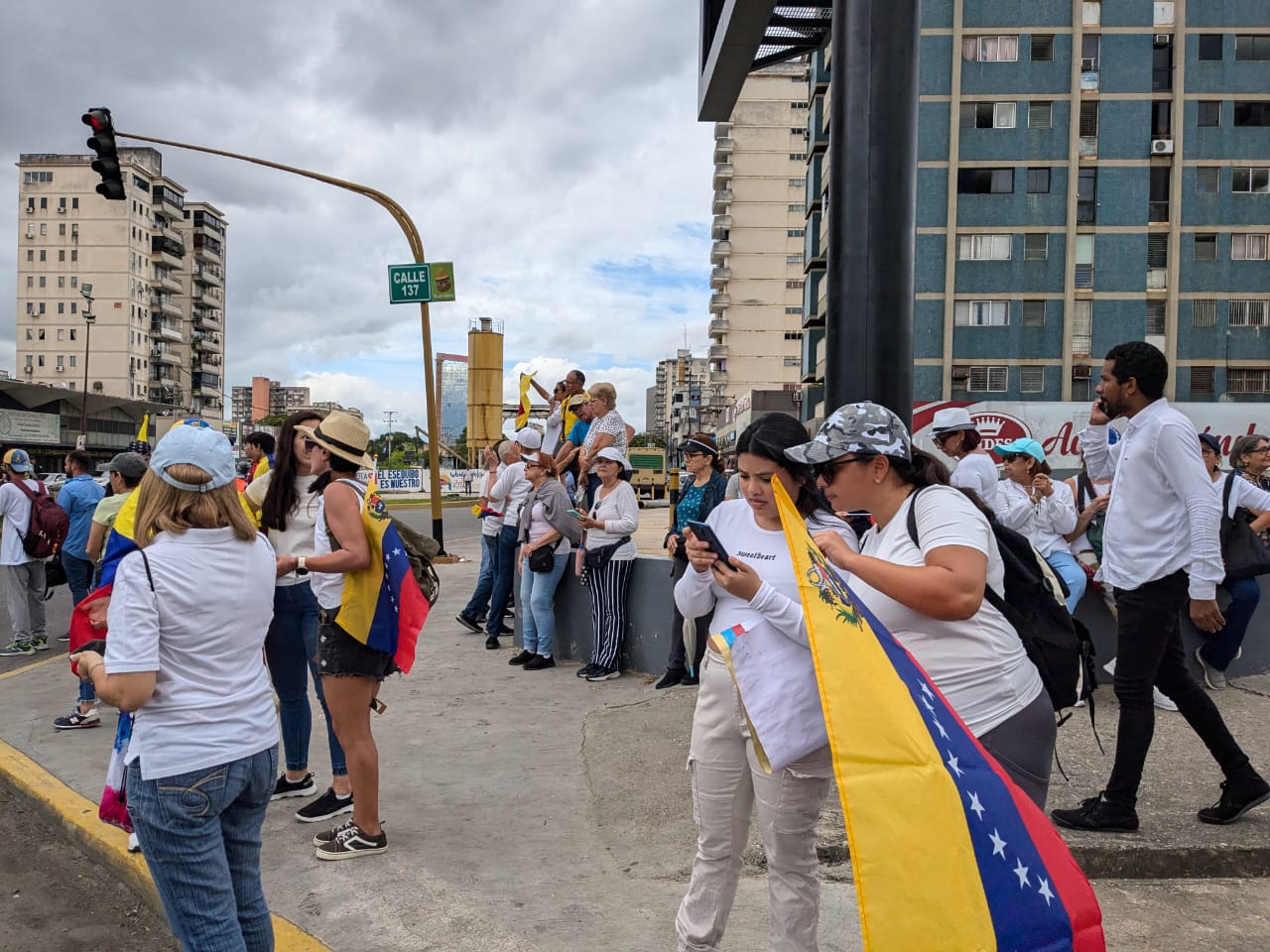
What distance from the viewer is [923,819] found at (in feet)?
6.81

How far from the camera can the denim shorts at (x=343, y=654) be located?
13.8ft

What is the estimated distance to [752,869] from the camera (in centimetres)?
419

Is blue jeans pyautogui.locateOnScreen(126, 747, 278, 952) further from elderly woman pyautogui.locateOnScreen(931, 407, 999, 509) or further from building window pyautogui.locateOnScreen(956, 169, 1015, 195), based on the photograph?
building window pyautogui.locateOnScreen(956, 169, 1015, 195)

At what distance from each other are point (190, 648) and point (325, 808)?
7.99 ft

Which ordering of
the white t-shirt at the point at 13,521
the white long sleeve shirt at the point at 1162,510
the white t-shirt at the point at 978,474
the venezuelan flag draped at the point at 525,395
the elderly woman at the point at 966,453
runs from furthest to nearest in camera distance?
the venezuelan flag draped at the point at 525,395 → the white t-shirt at the point at 13,521 → the white t-shirt at the point at 978,474 → the elderly woman at the point at 966,453 → the white long sleeve shirt at the point at 1162,510

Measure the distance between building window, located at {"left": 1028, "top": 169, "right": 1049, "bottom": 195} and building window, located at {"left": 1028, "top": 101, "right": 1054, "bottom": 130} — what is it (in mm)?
1836

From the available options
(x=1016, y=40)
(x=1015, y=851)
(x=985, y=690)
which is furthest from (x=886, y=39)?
(x=1016, y=40)

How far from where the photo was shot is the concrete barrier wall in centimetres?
720

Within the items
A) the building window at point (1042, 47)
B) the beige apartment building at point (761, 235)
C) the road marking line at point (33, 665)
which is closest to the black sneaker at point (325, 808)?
the road marking line at point (33, 665)

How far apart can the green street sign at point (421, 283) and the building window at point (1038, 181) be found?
121ft

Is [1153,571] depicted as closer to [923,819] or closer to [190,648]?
[923,819]

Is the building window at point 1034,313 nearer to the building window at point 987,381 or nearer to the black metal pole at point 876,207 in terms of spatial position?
the building window at point 987,381

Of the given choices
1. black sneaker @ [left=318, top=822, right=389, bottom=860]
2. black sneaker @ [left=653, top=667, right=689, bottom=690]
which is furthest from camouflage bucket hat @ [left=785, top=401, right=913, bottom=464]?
black sneaker @ [left=653, top=667, right=689, bottom=690]

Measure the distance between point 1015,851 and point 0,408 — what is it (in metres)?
72.7
